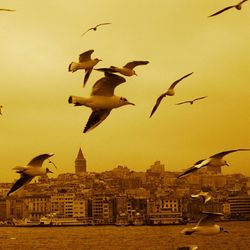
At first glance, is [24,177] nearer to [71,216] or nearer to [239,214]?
[71,216]

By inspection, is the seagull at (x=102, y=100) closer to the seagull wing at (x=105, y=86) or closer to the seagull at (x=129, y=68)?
the seagull wing at (x=105, y=86)

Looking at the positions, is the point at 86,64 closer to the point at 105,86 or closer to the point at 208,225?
the point at 105,86

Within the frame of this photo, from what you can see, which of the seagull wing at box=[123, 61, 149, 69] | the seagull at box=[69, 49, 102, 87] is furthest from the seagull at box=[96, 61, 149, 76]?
the seagull at box=[69, 49, 102, 87]

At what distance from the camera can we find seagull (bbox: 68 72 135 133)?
8.12 m

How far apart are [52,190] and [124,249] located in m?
55.1

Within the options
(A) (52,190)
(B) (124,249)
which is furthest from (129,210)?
(B) (124,249)

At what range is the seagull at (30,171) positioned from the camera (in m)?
9.05

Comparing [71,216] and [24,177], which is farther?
[71,216]

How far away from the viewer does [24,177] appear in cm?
929

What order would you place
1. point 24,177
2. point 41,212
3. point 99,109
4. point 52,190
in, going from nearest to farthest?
point 99,109 → point 24,177 → point 41,212 → point 52,190

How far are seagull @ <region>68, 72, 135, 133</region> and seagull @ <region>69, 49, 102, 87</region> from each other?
1.76m

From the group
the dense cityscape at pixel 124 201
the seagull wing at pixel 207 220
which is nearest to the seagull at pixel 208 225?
the seagull wing at pixel 207 220

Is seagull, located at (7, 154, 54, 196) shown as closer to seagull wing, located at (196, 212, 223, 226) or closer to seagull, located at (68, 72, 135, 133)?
seagull, located at (68, 72, 135, 133)

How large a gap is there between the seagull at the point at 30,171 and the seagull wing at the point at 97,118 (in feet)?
2.56
